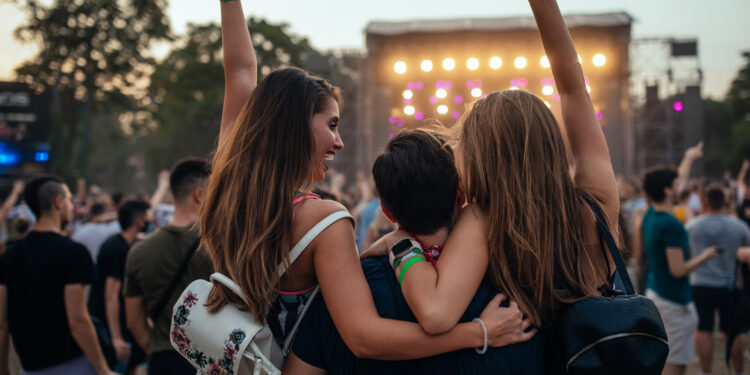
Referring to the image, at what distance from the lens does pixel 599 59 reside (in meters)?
12.2

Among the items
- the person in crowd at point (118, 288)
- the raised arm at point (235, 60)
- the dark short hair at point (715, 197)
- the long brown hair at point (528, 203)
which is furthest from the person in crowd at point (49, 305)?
the dark short hair at point (715, 197)

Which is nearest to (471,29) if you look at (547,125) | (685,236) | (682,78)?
(682,78)

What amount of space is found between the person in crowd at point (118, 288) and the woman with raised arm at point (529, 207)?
3.35m

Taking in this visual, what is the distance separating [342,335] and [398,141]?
1.94ft

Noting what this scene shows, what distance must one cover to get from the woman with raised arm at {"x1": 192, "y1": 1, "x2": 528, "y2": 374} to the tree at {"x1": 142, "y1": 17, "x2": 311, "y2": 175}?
1292 inches

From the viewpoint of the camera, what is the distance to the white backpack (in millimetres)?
1572

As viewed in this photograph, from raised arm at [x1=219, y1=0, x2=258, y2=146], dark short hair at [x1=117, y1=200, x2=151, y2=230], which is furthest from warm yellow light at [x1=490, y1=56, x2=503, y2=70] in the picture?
raised arm at [x1=219, y1=0, x2=258, y2=146]

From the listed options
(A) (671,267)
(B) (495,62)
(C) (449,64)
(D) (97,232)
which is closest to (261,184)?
(A) (671,267)

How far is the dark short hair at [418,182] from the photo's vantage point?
153cm

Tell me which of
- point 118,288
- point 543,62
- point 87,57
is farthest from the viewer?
point 87,57

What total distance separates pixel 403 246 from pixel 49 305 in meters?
2.86

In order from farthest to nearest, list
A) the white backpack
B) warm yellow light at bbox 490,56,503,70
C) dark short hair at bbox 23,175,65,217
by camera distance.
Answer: warm yellow light at bbox 490,56,503,70 < dark short hair at bbox 23,175,65,217 < the white backpack

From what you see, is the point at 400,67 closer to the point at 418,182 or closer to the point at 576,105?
the point at 576,105

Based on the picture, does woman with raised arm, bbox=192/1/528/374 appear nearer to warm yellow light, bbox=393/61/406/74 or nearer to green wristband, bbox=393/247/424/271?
green wristband, bbox=393/247/424/271
